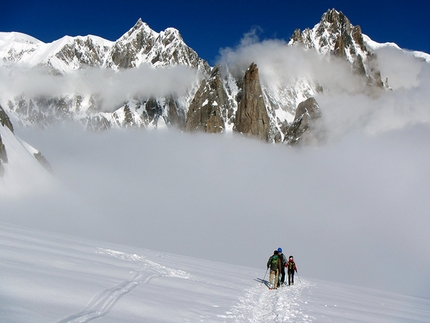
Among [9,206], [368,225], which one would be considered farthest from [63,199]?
[368,225]

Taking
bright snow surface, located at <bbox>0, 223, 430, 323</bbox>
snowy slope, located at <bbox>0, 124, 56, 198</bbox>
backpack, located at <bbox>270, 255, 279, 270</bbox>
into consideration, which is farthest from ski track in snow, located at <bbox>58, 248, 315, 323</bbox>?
snowy slope, located at <bbox>0, 124, 56, 198</bbox>

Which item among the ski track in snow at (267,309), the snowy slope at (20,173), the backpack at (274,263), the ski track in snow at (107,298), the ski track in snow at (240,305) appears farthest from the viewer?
the snowy slope at (20,173)

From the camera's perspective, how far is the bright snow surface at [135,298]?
22.1 ft

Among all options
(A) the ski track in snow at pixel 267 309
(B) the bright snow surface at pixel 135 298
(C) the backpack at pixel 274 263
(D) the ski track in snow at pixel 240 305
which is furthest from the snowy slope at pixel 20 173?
(A) the ski track in snow at pixel 267 309

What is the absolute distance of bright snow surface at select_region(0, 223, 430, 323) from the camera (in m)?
6.73

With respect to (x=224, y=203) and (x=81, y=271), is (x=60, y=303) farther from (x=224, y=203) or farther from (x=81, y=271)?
(x=224, y=203)

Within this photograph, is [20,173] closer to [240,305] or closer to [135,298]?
[240,305]

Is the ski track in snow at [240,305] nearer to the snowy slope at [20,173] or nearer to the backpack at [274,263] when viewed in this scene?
the backpack at [274,263]

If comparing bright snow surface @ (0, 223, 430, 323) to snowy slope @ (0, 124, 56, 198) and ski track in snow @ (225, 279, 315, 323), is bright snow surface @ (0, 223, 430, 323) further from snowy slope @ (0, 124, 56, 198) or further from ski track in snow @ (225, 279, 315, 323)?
snowy slope @ (0, 124, 56, 198)

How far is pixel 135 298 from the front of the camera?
848 cm

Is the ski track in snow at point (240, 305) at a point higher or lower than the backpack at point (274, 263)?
lower

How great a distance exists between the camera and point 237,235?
104m

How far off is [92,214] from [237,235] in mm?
42650

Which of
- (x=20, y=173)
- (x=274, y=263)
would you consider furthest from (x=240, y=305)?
(x=20, y=173)
